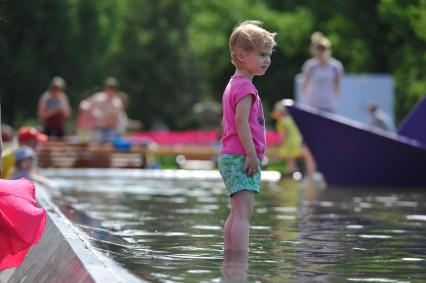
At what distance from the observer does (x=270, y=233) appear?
936 centimetres

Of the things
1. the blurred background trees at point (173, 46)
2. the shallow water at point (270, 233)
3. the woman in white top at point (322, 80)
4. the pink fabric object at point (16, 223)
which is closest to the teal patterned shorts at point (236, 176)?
the shallow water at point (270, 233)

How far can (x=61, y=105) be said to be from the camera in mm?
26422

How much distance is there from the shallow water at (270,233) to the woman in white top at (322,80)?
2.02 meters

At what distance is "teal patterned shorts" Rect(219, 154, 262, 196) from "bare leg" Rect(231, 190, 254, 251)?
4cm

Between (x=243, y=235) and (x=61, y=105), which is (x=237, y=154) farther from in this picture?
(x=61, y=105)

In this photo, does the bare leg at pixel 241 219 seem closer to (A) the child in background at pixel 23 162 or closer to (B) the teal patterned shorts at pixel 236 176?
(B) the teal patterned shorts at pixel 236 176

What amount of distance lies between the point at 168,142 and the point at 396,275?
32265 millimetres

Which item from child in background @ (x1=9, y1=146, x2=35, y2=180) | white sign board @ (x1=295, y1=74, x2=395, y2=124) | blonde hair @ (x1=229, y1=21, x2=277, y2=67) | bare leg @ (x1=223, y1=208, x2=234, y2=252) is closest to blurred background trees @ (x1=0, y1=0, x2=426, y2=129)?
white sign board @ (x1=295, y1=74, x2=395, y2=124)

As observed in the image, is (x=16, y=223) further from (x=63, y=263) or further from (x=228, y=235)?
(x=228, y=235)

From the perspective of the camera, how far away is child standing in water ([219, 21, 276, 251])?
297 inches

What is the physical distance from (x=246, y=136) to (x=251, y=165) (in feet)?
0.55

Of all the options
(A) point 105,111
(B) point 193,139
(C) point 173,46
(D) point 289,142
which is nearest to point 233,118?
(D) point 289,142

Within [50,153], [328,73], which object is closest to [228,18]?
[50,153]

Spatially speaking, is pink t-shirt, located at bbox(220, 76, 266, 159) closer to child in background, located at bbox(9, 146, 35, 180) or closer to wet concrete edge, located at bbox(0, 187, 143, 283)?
wet concrete edge, located at bbox(0, 187, 143, 283)
